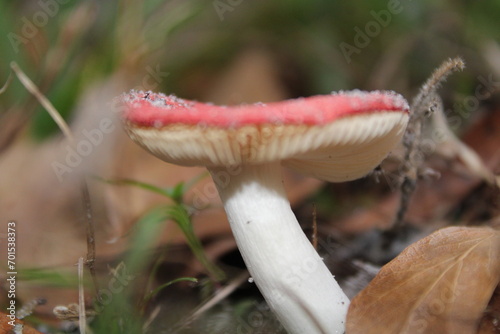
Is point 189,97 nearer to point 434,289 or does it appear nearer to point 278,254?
point 278,254

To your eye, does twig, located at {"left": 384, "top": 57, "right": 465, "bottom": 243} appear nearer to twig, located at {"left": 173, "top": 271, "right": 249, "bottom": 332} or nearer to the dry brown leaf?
the dry brown leaf

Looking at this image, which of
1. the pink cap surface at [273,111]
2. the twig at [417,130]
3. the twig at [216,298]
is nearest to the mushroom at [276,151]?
the pink cap surface at [273,111]

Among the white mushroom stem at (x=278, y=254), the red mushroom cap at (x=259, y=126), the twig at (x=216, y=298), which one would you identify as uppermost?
the red mushroom cap at (x=259, y=126)

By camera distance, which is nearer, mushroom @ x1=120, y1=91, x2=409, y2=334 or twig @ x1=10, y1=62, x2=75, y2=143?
mushroom @ x1=120, y1=91, x2=409, y2=334

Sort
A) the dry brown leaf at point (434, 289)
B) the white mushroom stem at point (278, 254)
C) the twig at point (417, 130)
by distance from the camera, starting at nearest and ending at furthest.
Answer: the dry brown leaf at point (434, 289), the white mushroom stem at point (278, 254), the twig at point (417, 130)

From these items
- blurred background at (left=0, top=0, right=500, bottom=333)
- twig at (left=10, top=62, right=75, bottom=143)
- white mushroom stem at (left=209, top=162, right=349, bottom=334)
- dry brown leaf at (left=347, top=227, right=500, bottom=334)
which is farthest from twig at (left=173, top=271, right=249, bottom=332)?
twig at (left=10, top=62, right=75, bottom=143)

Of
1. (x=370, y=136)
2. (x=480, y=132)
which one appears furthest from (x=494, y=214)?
(x=370, y=136)

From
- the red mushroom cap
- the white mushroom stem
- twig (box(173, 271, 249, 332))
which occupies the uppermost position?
the red mushroom cap

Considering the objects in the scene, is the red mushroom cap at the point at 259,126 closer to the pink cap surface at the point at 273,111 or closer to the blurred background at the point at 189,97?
the pink cap surface at the point at 273,111
